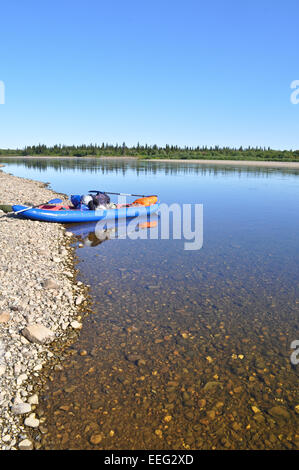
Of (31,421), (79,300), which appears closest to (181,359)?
(31,421)

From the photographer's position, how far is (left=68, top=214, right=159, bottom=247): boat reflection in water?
14602mm

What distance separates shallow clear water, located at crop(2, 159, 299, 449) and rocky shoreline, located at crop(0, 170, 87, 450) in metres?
0.33

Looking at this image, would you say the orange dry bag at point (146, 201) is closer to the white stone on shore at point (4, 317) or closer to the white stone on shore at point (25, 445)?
the white stone on shore at point (4, 317)

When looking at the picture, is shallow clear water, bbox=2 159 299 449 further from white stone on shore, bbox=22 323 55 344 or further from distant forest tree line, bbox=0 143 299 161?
distant forest tree line, bbox=0 143 299 161

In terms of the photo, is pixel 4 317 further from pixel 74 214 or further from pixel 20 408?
pixel 74 214

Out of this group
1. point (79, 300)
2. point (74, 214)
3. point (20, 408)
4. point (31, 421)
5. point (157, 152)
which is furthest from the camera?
point (157, 152)

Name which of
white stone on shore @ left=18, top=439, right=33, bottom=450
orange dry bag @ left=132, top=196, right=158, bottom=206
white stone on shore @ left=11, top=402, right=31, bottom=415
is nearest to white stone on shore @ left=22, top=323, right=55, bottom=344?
white stone on shore @ left=11, top=402, right=31, bottom=415

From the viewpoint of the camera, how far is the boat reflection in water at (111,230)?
14.6 m

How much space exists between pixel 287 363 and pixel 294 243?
952 cm

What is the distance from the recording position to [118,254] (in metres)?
12.3

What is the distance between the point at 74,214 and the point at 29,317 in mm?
10356

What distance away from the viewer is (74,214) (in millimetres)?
16438
